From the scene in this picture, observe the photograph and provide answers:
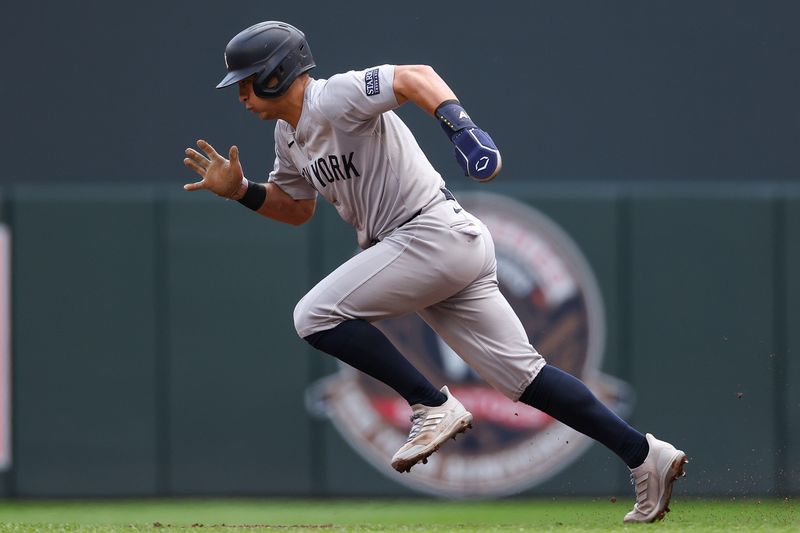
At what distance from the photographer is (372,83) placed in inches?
140

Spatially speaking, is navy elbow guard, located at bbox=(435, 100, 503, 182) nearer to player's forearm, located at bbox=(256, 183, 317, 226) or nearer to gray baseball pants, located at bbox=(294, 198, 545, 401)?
gray baseball pants, located at bbox=(294, 198, 545, 401)

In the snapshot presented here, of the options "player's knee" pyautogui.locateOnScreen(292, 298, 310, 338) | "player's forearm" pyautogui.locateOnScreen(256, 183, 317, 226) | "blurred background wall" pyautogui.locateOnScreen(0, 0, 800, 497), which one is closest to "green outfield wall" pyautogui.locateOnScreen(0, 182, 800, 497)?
"blurred background wall" pyautogui.locateOnScreen(0, 0, 800, 497)

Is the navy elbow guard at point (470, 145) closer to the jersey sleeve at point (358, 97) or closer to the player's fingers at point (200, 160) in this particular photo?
the jersey sleeve at point (358, 97)

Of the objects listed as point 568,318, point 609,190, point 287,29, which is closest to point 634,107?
point 609,190

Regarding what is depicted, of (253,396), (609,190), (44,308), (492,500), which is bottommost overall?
(492,500)

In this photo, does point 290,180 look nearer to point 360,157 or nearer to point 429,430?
point 360,157

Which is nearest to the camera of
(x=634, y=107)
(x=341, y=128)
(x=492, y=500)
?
(x=341, y=128)

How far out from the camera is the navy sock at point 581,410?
3.83 meters

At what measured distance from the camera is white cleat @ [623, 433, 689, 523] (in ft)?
12.7

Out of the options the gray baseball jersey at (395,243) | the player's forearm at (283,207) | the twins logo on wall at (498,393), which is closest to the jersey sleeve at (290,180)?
the player's forearm at (283,207)

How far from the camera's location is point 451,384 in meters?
5.88

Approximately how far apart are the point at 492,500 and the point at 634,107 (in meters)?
2.23

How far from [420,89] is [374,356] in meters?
0.74

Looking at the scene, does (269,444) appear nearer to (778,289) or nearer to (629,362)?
(629,362)
